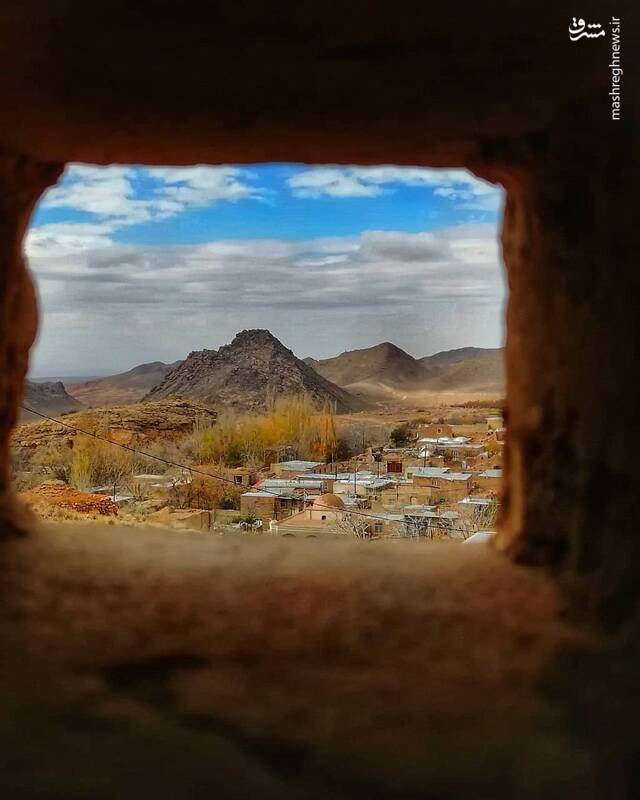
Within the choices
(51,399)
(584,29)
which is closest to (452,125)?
(584,29)

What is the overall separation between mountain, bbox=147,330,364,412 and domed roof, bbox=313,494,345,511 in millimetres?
3189

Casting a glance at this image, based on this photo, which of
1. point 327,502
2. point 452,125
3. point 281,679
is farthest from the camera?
point 327,502

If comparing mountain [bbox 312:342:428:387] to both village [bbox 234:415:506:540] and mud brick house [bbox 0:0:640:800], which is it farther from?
mud brick house [bbox 0:0:640:800]

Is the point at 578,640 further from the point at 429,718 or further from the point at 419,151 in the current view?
the point at 419,151

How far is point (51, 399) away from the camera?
9.04 metres

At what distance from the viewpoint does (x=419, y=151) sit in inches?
83.0

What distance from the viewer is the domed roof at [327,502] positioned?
16.8ft

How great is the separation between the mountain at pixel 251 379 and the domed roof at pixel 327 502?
3.19 meters

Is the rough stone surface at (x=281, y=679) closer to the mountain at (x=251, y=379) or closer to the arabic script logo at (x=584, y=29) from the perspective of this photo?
the arabic script logo at (x=584, y=29)

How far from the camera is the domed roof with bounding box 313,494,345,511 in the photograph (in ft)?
16.8

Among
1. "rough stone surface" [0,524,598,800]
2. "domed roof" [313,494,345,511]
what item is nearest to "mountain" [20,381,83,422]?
"domed roof" [313,494,345,511]

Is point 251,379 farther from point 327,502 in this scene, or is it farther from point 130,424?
point 327,502

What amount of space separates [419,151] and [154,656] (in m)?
1.52

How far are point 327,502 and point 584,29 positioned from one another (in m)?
4.02
